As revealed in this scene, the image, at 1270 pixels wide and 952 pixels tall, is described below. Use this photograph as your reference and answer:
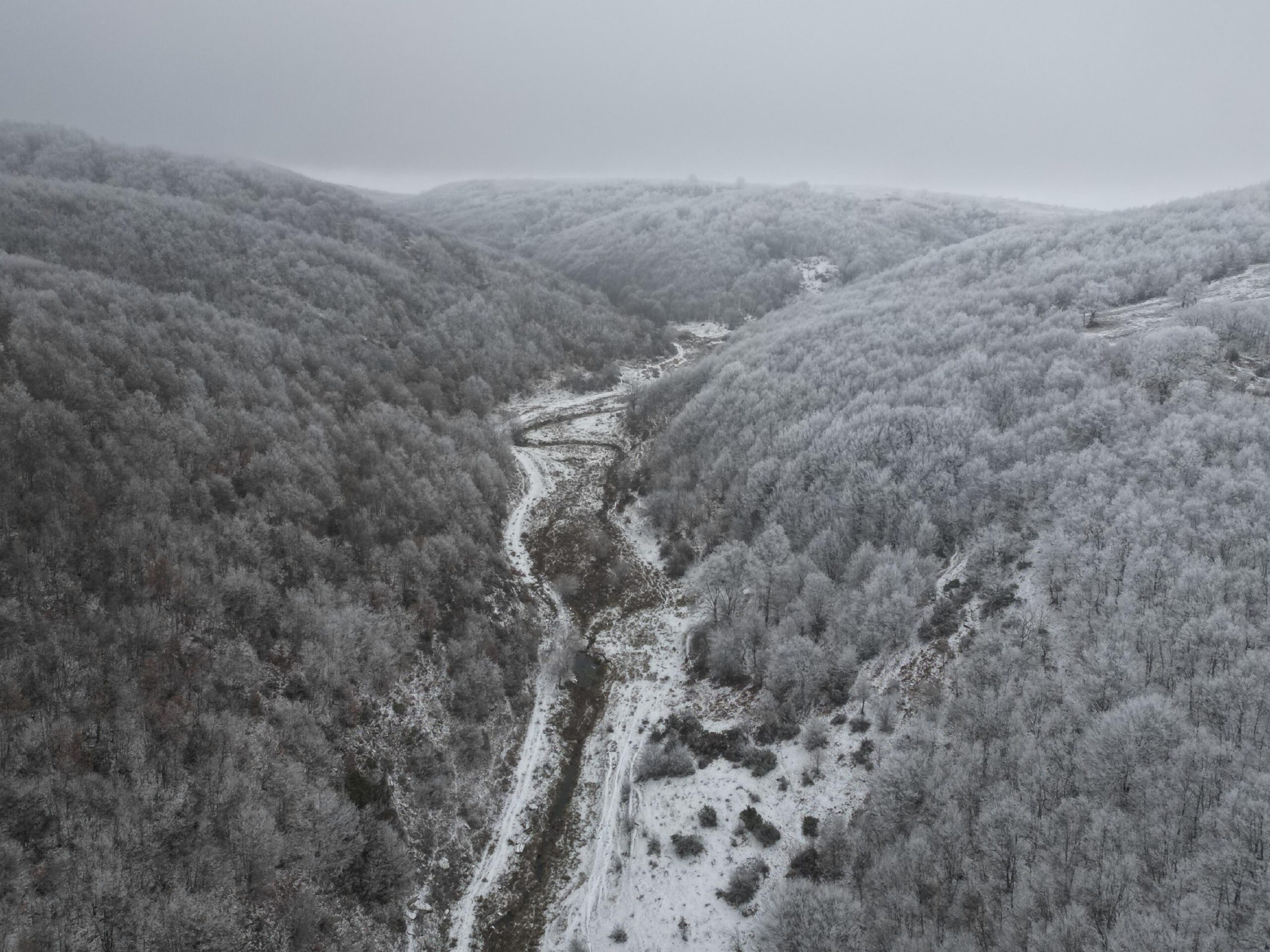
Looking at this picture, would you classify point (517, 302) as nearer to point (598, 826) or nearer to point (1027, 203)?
point (598, 826)

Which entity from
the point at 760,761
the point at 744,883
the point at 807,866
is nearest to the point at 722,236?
the point at 760,761

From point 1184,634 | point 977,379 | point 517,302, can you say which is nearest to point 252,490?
point 1184,634

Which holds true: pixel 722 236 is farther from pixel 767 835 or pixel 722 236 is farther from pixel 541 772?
pixel 767 835

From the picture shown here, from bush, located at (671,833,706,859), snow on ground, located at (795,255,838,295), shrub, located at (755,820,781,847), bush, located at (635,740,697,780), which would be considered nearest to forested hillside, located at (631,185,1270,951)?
shrub, located at (755,820,781,847)

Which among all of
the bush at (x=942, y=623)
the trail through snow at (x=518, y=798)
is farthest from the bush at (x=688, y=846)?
the bush at (x=942, y=623)

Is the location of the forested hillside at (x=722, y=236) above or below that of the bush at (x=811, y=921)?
above

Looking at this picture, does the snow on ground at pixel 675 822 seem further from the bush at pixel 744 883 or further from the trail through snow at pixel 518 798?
the trail through snow at pixel 518 798

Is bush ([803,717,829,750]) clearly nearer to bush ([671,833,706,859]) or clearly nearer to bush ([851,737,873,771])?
bush ([851,737,873,771])
